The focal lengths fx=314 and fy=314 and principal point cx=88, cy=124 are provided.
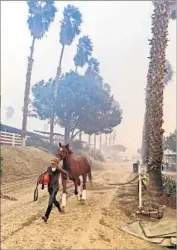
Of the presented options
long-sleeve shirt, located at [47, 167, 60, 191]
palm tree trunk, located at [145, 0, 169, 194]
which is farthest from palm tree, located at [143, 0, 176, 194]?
long-sleeve shirt, located at [47, 167, 60, 191]

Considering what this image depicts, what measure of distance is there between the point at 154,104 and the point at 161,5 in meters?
2.67

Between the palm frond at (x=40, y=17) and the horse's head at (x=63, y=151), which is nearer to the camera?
the horse's head at (x=63, y=151)

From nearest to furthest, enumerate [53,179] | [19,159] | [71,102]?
[53,179], [19,159], [71,102]

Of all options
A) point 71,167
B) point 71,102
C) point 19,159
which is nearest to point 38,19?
point 71,102

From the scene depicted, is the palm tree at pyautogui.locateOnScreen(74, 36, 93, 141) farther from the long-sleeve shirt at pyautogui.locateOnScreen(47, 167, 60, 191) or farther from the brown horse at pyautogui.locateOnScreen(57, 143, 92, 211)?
the long-sleeve shirt at pyautogui.locateOnScreen(47, 167, 60, 191)

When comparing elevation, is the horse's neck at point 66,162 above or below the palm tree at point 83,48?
below

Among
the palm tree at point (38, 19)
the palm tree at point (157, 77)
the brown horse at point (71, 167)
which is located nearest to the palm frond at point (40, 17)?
the palm tree at point (38, 19)

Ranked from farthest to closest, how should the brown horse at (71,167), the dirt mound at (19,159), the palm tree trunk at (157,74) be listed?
the palm tree trunk at (157,74) → the dirt mound at (19,159) → the brown horse at (71,167)

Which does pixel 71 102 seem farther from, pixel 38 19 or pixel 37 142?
pixel 38 19

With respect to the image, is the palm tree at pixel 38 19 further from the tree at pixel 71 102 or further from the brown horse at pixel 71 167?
the brown horse at pixel 71 167

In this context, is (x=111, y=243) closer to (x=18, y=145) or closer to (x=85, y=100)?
(x=85, y=100)

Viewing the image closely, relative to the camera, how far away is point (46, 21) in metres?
6.44

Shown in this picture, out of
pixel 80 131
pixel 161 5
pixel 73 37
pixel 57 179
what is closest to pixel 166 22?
pixel 161 5

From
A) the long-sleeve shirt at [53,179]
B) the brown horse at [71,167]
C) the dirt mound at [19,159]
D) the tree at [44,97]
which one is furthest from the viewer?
the tree at [44,97]
